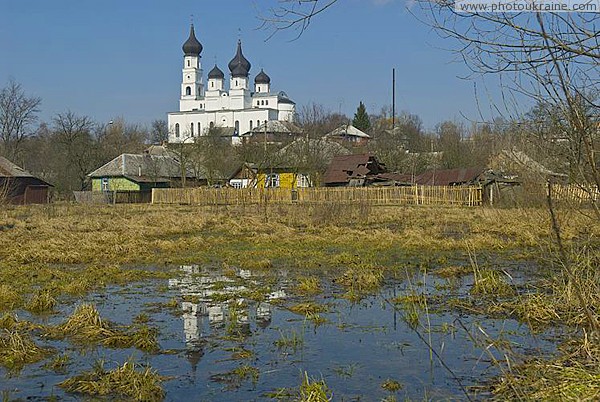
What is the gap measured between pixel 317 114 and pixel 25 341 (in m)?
68.4

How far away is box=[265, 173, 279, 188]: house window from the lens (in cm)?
5909

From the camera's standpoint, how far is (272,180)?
61469 mm

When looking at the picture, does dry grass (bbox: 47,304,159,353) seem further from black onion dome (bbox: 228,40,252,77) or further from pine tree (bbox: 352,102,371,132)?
black onion dome (bbox: 228,40,252,77)

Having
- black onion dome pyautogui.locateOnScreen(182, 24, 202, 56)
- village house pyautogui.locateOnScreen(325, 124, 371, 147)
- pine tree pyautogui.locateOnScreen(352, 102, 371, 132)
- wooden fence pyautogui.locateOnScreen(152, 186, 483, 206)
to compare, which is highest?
black onion dome pyautogui.locateOnScreen(182, 24, 202, 56)

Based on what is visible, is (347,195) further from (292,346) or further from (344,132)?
(292,346)

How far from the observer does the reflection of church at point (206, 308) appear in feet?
30.7

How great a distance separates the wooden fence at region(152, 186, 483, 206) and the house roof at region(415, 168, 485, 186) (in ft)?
10.1

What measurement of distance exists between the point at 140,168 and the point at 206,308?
57.4 metres

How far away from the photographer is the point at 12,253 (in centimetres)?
1700

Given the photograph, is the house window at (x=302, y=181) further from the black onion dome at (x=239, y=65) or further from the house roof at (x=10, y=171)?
the black onion dome at (x=239, y=65)

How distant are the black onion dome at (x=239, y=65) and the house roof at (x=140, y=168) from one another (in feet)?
225

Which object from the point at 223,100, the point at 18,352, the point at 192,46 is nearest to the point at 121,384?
the point at 18,352

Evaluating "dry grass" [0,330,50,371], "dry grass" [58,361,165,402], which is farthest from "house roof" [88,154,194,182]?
"dry grass" [58,361,165,402]

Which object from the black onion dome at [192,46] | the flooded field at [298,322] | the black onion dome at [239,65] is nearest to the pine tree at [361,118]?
the black onion dome at [239,65]
